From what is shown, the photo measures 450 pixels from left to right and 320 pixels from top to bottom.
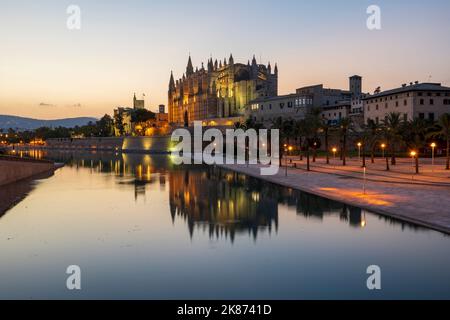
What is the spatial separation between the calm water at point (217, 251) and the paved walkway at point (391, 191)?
4.45 ft

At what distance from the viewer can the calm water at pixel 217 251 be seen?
47.5ft

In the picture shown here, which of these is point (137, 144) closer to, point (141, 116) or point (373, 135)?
point (141, 116)

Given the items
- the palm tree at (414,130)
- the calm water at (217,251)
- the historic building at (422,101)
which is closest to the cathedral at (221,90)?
the historic building at (422,101)

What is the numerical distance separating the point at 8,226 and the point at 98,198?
13512 millimetres

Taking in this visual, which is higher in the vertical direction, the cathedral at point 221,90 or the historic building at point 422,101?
the cathedral at point 221,90

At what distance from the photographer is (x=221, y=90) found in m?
164

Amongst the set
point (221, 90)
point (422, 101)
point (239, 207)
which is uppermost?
point (221, 90)

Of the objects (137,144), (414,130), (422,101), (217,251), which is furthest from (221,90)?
(217,251)

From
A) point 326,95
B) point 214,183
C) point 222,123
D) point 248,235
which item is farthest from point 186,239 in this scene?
point 222,123

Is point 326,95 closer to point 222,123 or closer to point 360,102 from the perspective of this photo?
point 360,102

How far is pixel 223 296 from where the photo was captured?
1378 cm

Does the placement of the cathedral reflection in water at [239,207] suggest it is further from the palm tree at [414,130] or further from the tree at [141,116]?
the tree at [141,116]

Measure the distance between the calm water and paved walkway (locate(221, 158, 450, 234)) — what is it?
1.35 meters

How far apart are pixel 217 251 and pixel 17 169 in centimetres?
4034
